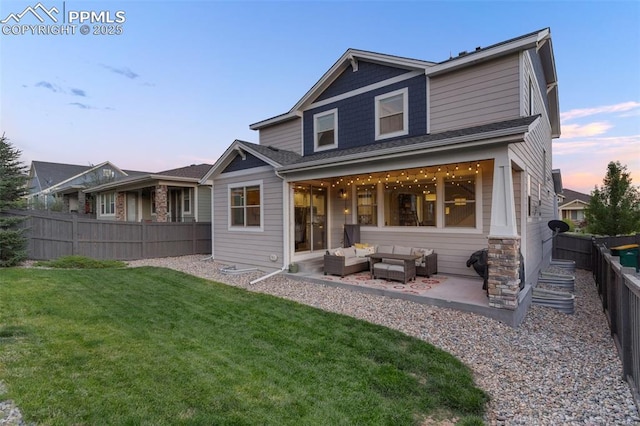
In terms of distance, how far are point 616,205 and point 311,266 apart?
1563 centimetres

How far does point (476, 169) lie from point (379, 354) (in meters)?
5.72

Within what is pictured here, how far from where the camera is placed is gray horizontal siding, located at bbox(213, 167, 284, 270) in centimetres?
957

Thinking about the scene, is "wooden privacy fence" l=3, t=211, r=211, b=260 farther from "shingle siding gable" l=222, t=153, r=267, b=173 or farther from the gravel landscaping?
the gravel landscaping

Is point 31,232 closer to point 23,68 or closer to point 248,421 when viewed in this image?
point 23,68

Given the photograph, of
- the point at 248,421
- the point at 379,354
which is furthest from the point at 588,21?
the point at 248,421

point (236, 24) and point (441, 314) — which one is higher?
point (236, 24)

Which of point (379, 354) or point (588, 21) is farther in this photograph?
point (588, 21)

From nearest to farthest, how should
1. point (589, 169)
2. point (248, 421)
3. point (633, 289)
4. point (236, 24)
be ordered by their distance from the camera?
point (248, 421), point (633, 289), point (236, 24), point (589, 169)

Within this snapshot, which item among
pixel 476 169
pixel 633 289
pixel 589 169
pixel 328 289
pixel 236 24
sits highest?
pixel 236 24

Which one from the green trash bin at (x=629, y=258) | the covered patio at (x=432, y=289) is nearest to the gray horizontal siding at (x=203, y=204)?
the covered patio at (x=432, y=289)

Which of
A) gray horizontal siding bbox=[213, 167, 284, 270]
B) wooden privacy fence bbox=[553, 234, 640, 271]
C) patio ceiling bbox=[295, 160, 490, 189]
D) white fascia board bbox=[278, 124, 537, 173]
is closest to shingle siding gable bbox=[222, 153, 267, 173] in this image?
gray horizontal siding bbox=[213, 167, 284, 270]

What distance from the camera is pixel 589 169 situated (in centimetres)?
1973

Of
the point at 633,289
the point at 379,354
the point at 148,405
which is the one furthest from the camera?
the point at 379,354

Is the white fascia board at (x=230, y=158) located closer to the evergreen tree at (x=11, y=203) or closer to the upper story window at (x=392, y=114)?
the upper story window at (x=392, y=114)
